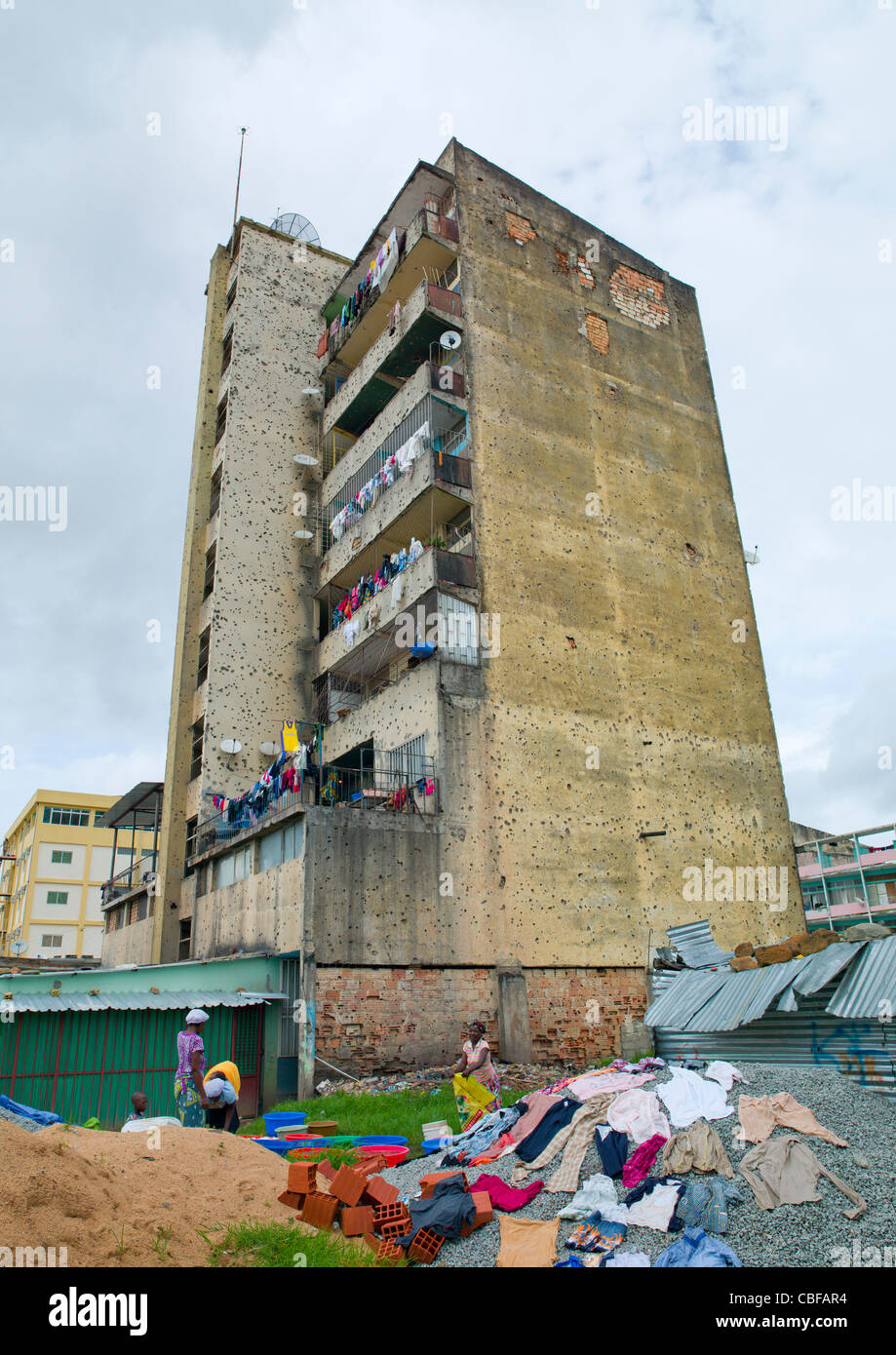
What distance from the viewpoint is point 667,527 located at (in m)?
28.9

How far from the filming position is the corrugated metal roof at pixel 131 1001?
15.8m

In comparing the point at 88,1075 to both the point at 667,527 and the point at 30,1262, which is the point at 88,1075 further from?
the point at 667,527

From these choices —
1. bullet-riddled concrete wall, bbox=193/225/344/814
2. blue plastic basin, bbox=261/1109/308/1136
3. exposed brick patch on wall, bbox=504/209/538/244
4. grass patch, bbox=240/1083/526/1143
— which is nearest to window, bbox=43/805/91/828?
bullet-riddled concrete wall, bbox=193/225/344/814

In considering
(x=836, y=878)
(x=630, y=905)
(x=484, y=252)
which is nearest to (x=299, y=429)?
(x=484, y=252)

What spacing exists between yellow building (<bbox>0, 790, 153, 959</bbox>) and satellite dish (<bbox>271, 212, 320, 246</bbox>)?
34.1 m

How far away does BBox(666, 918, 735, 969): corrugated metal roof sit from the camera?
17953mm

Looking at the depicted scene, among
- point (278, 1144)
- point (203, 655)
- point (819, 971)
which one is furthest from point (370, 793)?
point (819, 971)

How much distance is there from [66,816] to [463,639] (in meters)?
44.4

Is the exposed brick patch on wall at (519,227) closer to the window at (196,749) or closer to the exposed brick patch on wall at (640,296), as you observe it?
the exposed brick patch on wall at (640,296)

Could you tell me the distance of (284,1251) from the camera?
726 cm

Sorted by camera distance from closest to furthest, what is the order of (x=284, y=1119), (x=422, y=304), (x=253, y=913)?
(x=284, y=1119)
(x=253, y=913)
(x=422, y=304)

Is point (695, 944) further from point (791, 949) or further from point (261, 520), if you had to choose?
point (261, 520)

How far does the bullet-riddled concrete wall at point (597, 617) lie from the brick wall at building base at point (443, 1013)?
89cm
